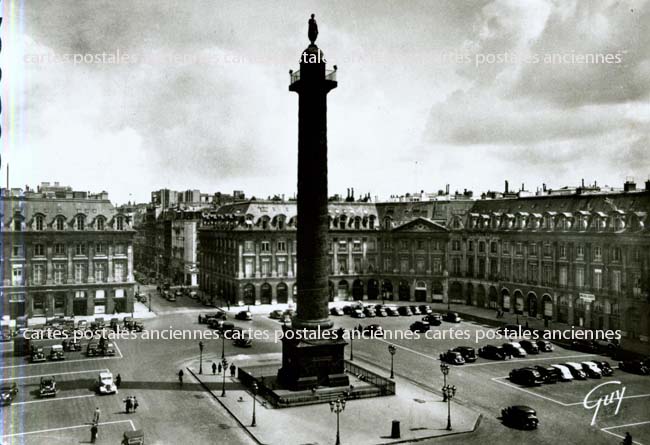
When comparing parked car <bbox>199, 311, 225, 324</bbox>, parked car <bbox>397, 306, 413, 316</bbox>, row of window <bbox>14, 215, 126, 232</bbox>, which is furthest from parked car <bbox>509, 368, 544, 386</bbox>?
row of window <bbox>14, 215, 126, 232</bbox>

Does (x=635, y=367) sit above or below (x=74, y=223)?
below

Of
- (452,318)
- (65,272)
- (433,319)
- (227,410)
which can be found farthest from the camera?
(65,272)

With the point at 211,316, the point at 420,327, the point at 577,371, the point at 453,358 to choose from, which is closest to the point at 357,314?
the point at 420,327

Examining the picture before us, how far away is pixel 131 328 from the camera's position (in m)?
65.3

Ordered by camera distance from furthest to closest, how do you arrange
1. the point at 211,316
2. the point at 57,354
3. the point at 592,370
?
1. the point at 211,316
2. the point at 57,354
3. the point at 592,370

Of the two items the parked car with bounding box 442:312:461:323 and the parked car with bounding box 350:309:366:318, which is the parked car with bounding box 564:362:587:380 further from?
the parked car with bounding box 350:309:366:318

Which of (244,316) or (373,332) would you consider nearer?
(373,332)

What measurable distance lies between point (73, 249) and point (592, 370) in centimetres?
5880

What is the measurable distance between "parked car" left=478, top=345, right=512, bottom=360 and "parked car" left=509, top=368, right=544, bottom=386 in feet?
23.3

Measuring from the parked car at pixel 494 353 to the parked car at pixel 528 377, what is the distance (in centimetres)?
711

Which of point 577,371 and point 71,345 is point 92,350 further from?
point 577,371

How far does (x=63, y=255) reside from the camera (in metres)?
74.0

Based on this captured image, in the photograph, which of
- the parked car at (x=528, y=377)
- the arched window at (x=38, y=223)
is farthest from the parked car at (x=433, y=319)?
the arched window at (x=38, y=223)

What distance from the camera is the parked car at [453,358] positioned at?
51.4 metres
